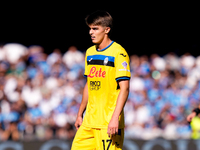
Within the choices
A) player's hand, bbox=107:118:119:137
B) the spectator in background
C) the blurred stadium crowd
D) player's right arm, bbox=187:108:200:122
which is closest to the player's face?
player's hand, bbox=107:118:119:137

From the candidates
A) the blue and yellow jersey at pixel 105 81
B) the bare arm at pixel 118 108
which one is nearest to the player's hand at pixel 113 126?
the bare arm at pixel 118 108

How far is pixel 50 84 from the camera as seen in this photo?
904cm

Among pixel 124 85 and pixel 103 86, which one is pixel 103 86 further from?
pixel 124 85

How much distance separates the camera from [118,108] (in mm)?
3604

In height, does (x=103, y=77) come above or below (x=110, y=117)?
above

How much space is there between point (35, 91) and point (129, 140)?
2904mm

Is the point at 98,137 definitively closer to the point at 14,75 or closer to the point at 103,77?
the point at 103,77

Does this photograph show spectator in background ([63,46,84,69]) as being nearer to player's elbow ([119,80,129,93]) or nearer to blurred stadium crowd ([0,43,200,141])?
blurred stadium crowd ([0,43,200,141])

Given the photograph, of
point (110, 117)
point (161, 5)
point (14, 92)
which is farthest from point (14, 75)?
point (161, 5)

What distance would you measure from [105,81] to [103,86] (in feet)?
0.20

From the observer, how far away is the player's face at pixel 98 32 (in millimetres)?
3797

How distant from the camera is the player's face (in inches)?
149

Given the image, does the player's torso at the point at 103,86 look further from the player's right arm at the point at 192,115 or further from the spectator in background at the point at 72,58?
the spectator in background at the point at 72,58

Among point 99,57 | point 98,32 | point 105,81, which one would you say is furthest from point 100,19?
point 105,81
